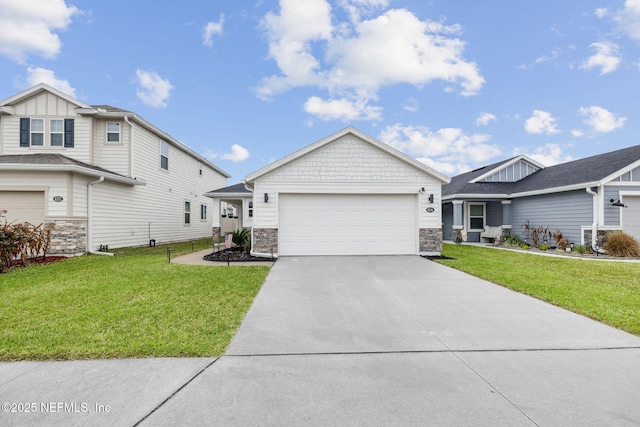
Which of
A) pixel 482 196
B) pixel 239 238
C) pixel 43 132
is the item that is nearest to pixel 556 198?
pixel 482 196

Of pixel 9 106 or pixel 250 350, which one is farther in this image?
pixel 9 106

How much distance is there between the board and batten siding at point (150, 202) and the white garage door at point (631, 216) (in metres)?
21.5

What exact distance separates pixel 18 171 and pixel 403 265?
14.1 m

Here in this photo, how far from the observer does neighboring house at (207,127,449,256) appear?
10977 mm

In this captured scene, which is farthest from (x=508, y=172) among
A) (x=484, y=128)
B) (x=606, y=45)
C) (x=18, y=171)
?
(x=18, y=171)

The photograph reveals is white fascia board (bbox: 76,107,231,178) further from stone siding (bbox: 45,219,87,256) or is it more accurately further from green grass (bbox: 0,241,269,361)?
green grass (bbox: 0,241,269,361)

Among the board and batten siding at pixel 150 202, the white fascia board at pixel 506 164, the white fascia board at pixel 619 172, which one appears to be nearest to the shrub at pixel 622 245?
the white fascia board at pixel 619 172

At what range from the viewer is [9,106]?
1289cm

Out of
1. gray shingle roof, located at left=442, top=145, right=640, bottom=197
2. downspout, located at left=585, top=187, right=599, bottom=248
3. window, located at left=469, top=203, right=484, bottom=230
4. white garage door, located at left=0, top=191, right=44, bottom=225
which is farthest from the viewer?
window, located at left=469, top=203, right=484, bottom=230

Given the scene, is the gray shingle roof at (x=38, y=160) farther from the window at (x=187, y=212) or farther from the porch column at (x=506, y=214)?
the porch column at (x=506, y=214)

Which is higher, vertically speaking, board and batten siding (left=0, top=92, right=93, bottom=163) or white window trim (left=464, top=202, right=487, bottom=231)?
board and batten siding (left=0, top=92, right=93, bottom=163)

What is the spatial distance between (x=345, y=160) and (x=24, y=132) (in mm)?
14129

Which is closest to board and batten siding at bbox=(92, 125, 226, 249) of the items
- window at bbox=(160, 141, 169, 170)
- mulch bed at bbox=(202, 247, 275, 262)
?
window at bbox=(160, 141, 169, 170)

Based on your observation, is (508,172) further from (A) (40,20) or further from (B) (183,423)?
(A) (40,20)
